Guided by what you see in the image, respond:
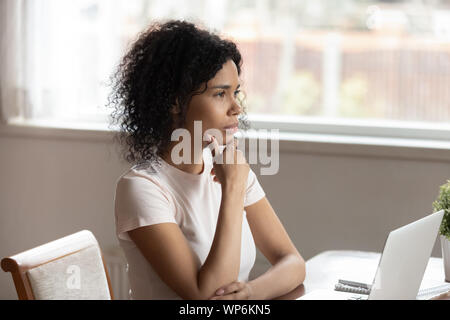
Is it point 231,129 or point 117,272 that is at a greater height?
point 231,129

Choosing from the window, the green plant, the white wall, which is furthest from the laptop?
the window

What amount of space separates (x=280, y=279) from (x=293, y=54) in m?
1.44

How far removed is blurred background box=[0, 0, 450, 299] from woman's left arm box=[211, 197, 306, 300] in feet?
2.77

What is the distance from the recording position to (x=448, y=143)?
2.53 meters

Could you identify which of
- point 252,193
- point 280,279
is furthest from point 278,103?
point 280,279

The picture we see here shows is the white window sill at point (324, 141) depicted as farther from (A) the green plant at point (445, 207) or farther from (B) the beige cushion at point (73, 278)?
(B) the beige cushion at point (73, 278)

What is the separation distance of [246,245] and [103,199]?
1.27 meters

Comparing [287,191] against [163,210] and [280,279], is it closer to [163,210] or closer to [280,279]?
[280,279]

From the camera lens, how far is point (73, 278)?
1497 millimetres

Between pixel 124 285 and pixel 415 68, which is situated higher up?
pixel 415 68

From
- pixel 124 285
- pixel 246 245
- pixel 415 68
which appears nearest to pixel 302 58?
pixel 415 68

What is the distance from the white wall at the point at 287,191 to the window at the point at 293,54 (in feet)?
0.72
